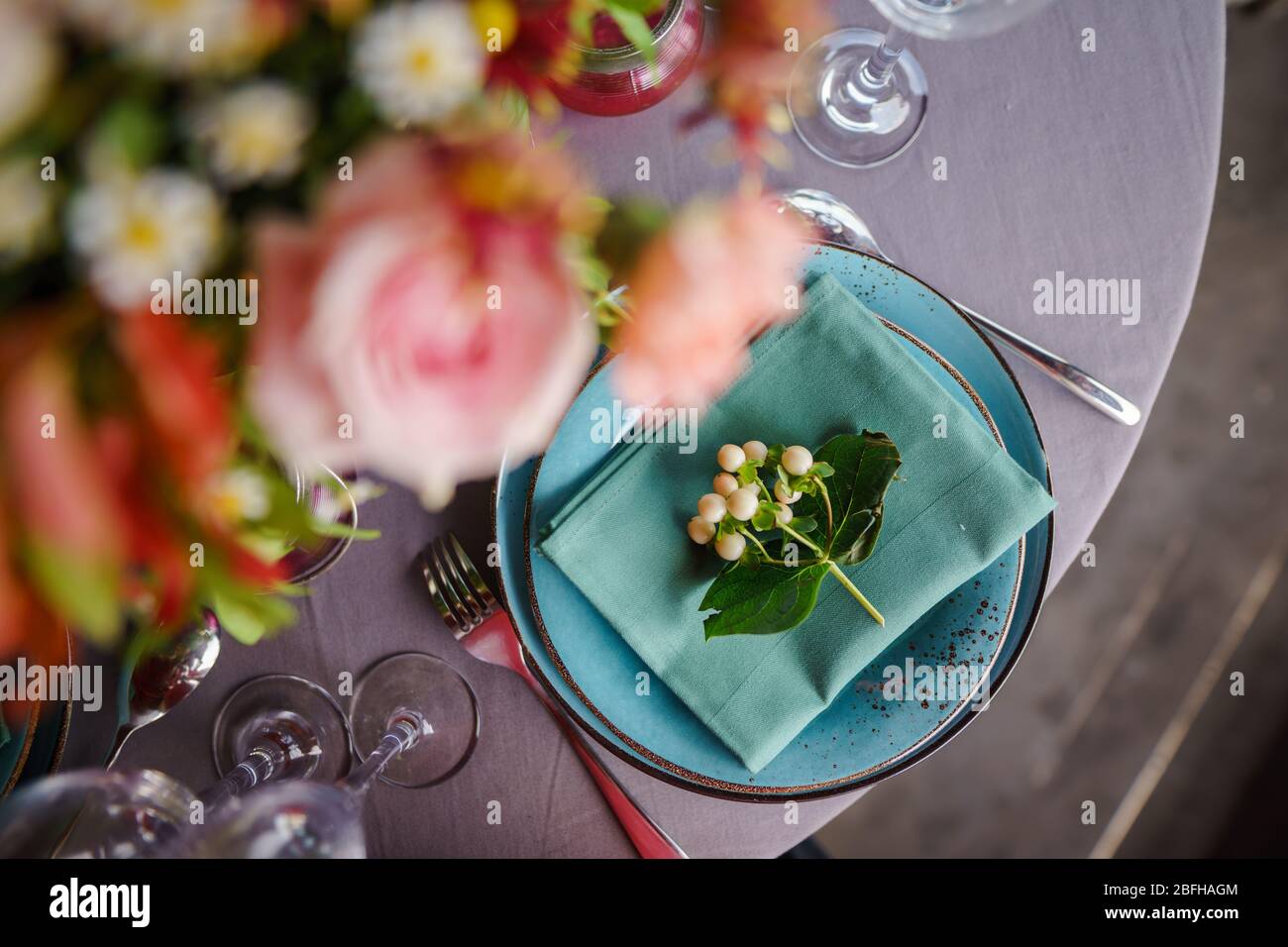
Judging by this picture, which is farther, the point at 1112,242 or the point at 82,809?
the point at 1112,242

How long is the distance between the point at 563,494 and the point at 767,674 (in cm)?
18

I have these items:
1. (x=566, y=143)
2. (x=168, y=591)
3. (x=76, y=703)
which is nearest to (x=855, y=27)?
(x=566, y=143)

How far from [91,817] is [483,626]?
257mm

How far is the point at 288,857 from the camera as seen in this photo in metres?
0.44

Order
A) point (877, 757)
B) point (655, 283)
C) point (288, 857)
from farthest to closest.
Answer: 1. point (877, 757)
2. point (288, 857)
3. point (655, 283)

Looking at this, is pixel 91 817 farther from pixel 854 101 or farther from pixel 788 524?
pixel 854 101

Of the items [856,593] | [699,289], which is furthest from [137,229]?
[856,593]

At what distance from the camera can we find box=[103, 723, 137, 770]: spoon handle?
0.61 m

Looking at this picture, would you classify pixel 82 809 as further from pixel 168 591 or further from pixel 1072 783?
pixel 1072 783

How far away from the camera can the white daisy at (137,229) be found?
8.8 inches

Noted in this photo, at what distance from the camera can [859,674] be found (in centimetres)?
61

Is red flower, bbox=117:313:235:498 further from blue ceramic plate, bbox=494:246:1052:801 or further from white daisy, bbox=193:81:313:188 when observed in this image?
blue ceramic plate, bbox=494:246:1052:801

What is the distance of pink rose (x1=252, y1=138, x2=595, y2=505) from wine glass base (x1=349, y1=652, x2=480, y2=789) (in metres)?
0.43
